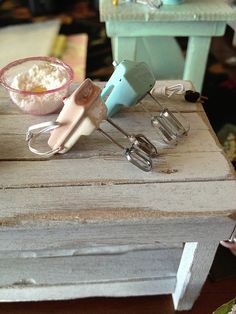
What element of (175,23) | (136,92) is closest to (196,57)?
(175,23)

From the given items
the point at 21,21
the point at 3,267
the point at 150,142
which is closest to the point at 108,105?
the point at 150,142

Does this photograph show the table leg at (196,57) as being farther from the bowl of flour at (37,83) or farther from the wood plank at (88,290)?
the wood plank at (88,290)

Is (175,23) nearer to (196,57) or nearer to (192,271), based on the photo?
(196,57)

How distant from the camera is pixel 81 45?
1568 millimetres

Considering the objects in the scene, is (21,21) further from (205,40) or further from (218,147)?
(218,147)

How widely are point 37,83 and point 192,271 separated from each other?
0.43 m

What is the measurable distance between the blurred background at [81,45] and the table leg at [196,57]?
21cm

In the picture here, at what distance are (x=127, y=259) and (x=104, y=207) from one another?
20 centimetres

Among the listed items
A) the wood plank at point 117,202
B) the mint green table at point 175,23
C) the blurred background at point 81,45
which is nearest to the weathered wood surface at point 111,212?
the wood plank at point 117,202

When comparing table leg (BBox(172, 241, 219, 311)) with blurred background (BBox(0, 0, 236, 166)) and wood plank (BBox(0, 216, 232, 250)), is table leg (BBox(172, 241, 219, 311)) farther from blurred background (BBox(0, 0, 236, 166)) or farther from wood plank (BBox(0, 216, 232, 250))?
blurred background (BBox(0, 0, 236, 166))

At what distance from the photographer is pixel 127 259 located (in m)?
0.71

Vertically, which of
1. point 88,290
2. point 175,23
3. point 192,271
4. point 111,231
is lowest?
point 88,290

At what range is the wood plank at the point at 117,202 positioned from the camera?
0.54 meters

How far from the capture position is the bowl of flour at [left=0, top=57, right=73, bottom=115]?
0.67m
